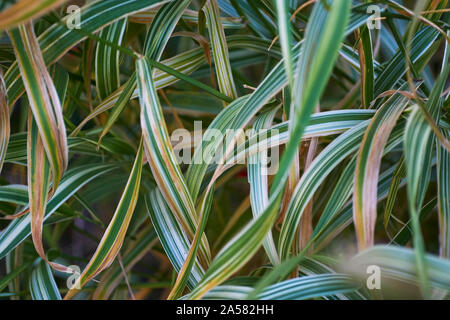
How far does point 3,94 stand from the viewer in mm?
418

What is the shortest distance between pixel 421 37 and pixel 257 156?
23 cm

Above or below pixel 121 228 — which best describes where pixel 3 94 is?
above

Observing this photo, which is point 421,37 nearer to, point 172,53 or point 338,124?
point 338,124

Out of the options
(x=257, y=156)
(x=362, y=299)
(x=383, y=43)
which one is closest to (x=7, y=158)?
(x=257, y=156)

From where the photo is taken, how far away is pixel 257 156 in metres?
0.42

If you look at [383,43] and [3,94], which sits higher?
[383,43]

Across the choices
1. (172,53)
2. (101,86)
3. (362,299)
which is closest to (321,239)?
(362,299)

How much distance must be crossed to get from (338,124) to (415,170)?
4.9 inches
